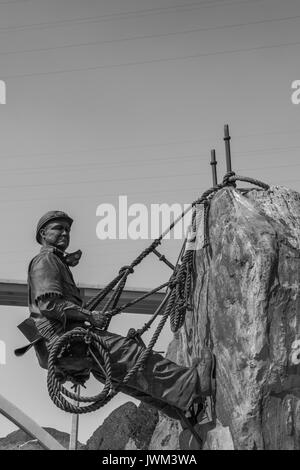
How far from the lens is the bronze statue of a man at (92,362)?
8859 mm

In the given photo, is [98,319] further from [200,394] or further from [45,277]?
[200,394]

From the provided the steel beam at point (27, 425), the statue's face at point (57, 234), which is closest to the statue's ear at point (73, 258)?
the statue's face at point (57, 234)

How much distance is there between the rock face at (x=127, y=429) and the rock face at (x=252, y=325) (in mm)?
2989

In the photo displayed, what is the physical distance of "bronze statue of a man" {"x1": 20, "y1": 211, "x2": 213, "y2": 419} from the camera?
8859mm

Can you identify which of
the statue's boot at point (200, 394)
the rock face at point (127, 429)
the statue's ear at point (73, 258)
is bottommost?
the rock face at point (127, 429)

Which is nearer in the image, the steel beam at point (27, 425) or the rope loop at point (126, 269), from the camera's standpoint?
the rope loop at point (126, 269)

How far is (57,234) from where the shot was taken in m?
9.50

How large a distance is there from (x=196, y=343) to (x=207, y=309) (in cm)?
59

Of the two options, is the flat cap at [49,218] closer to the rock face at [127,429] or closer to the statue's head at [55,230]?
the statue's head at [55,230]

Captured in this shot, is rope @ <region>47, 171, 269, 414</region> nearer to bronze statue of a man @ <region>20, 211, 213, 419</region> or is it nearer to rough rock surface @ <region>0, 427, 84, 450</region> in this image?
bronze statue of a man @ <region>20, 211, 213, 419</region>

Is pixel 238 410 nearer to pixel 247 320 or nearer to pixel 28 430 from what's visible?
pixel 247 320

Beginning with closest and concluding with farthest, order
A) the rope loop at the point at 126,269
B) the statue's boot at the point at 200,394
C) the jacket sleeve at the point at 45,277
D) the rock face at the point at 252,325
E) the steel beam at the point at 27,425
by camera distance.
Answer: the rock face at the point at 252,325, the jacket sleeve at the point at 45,277, the statue's boot at the point at 200,394, the rope loop at the point at 126,269, the steel beam at the point at 27,425

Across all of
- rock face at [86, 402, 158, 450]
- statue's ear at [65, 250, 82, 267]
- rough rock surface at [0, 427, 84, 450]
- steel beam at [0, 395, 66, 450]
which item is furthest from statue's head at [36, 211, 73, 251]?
rough rock surface at [0, 427, 84, 450]
